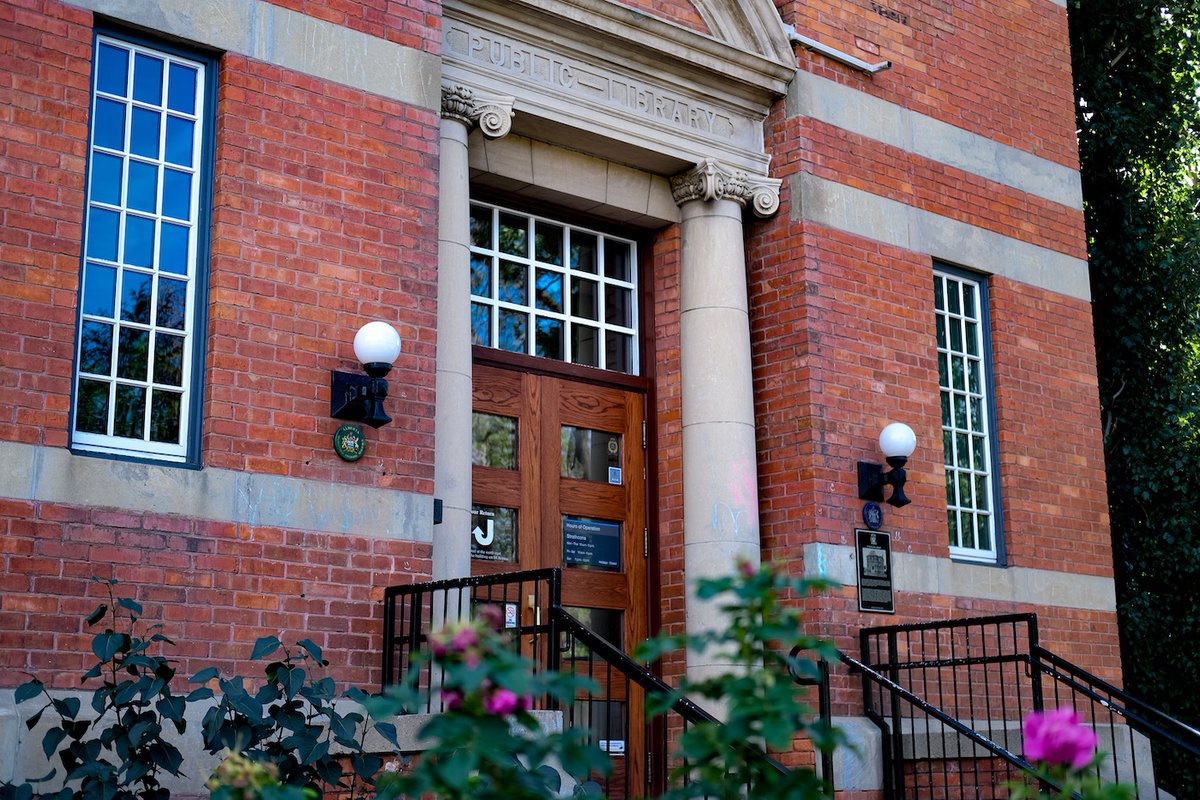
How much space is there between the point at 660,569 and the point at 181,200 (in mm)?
3733

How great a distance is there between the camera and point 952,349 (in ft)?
32.5

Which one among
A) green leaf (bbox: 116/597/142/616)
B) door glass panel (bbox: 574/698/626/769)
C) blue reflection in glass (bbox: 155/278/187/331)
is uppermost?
blue reflection in glass (bbox: 155/278/187/331)

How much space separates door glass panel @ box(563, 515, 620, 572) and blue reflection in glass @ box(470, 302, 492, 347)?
1.15 meters

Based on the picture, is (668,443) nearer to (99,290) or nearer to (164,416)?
(164,416)

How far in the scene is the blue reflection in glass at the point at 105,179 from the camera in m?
6.36

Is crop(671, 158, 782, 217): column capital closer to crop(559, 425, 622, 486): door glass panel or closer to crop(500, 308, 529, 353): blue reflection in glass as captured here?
crop(500, 308, 529, 353): blue reflection in glass

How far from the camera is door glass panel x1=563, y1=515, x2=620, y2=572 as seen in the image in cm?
846

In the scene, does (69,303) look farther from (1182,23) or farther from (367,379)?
(1182,23)

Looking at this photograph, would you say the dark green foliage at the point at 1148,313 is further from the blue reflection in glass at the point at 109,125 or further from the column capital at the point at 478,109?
the blue reflection in glass at the point at 109,125

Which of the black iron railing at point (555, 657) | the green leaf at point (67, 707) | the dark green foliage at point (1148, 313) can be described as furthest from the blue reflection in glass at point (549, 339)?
the dark green foliage at point (1148, 313)

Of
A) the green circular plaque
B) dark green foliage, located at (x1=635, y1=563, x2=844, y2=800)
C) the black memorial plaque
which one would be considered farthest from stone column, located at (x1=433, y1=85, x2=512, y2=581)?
dark green foliage, located at (x1=635, y1=563, x2=844, y2=800)

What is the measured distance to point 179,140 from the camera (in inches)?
261

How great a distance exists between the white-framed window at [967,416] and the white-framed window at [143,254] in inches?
206

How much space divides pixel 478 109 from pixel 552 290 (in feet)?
4.55
